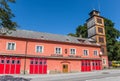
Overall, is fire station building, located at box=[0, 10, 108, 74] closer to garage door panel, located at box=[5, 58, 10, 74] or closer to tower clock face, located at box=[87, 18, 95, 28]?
garage door panel, located at box=[5, 58, 10, 74]

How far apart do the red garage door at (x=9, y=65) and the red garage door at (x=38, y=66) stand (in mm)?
2655

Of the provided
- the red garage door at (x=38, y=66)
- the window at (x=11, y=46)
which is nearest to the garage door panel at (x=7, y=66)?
the window at (x=11, y=46)

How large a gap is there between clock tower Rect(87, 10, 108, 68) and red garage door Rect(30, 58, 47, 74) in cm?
1547

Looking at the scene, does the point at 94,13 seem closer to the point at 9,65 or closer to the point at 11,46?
the point at 11,46

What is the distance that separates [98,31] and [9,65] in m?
24.4

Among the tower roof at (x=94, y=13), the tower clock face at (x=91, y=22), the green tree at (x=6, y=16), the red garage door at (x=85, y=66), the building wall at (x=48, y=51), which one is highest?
the tower roof at (x=94, y=13)

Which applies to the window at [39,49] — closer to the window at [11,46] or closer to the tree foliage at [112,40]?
the window at [11,46]

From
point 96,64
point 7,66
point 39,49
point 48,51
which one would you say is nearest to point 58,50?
point 48,51

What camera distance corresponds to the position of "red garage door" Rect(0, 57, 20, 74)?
2502 centimetres

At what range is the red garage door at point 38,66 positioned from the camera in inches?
1085

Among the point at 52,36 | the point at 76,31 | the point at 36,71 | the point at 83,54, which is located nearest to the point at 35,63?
the point at 36,71

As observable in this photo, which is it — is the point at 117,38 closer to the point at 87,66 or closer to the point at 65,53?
the point at 87,66

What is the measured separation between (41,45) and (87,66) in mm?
11849

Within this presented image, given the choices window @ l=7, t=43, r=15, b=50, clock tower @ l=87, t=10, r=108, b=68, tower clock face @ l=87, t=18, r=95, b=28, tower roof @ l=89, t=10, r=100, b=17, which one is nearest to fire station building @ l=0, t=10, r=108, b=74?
window @ l=7, t=43, r=15, b=50
